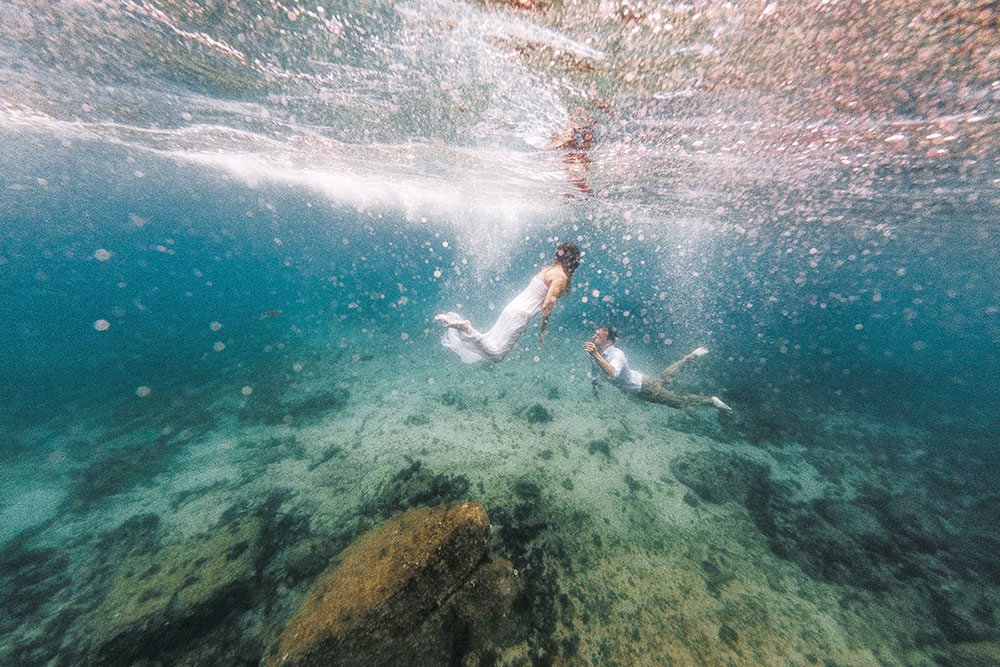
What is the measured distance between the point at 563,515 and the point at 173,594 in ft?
19.2

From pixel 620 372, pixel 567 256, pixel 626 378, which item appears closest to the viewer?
pixel 567 256

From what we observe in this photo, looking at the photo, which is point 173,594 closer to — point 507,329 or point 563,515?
point 563,515

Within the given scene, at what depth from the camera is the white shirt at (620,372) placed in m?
8.20

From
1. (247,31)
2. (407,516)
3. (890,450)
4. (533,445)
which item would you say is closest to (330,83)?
(247,31)

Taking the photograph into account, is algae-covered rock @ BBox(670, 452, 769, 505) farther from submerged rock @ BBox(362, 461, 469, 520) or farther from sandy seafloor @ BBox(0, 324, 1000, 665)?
submerged rock @ BBox(362, 461, 469, 520)

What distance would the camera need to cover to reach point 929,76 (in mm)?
5281

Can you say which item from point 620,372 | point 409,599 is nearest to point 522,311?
point 620,372

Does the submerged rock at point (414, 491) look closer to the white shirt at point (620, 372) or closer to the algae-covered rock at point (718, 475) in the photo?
the white shirt at point (620, 372)

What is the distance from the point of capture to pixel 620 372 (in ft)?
27.3

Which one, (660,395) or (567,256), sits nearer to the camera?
(567,256)

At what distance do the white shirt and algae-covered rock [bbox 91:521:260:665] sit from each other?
299 inches

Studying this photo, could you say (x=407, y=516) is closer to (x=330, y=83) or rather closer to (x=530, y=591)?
(x=530, y=591)

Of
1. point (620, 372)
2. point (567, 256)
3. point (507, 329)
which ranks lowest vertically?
point (620, 372)

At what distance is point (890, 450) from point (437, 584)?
14.9m
